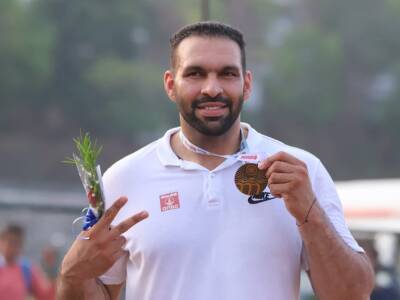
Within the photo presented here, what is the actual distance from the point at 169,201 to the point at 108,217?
0.98 feet

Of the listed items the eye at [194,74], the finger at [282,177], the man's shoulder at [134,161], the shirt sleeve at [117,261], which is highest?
the eye at [194,74]

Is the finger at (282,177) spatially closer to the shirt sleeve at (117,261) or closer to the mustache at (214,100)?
the mustache at (214,100)

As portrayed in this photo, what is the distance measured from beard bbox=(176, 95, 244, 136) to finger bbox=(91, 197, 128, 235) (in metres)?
0.41

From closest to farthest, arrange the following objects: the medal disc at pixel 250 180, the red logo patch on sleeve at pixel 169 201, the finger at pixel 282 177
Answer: the finger at pixel 282 177 < the medal disc at pixel 250 180 < the red logo patch on sleeve at pixel 169 201

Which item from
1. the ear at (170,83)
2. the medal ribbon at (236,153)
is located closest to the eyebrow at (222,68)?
the ear at (170,83)

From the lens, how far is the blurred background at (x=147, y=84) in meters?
58.2

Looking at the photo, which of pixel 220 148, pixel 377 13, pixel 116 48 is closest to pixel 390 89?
pixel 377 13

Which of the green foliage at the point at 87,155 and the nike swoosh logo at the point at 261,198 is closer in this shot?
the green foliage at the point at 87,155

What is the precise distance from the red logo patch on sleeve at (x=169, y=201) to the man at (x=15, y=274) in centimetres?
674

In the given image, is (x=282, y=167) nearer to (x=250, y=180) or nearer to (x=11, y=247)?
(x=250, y=180)

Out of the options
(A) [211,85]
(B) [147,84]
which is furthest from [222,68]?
(B) [147,84]

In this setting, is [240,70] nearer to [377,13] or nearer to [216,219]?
[216,219]

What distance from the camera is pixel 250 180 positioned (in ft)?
13.0

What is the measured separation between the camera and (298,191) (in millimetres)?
3785
